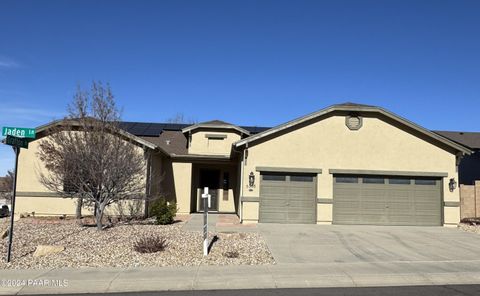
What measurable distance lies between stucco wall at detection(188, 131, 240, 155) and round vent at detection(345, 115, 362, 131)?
25.7 feet

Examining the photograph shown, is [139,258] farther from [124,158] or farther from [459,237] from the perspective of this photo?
[459,237]

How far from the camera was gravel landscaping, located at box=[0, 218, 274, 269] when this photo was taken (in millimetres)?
11008

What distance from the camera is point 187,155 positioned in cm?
2389

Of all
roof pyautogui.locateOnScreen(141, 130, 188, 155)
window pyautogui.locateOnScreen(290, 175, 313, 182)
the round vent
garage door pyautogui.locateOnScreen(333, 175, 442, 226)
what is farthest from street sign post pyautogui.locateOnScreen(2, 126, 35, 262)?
roof pyautogui.locateOnScreen(141, 130, 188, 155)

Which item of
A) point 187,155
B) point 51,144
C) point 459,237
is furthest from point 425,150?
point 51,144

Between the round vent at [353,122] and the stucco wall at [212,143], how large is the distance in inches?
308

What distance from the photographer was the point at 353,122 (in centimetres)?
1981

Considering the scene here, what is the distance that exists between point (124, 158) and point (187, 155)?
8.05 metres

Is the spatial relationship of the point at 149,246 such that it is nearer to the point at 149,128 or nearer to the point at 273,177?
the point at 273,177

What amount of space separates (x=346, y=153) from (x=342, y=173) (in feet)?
3.01

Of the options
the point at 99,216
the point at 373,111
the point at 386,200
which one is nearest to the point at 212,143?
the point at 373,111

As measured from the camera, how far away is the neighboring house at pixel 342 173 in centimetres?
1920

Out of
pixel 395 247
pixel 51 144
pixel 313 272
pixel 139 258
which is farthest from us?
pixel 51 144

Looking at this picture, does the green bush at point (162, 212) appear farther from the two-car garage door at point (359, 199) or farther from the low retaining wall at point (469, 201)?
the low retaining wall at point (469, 201)
